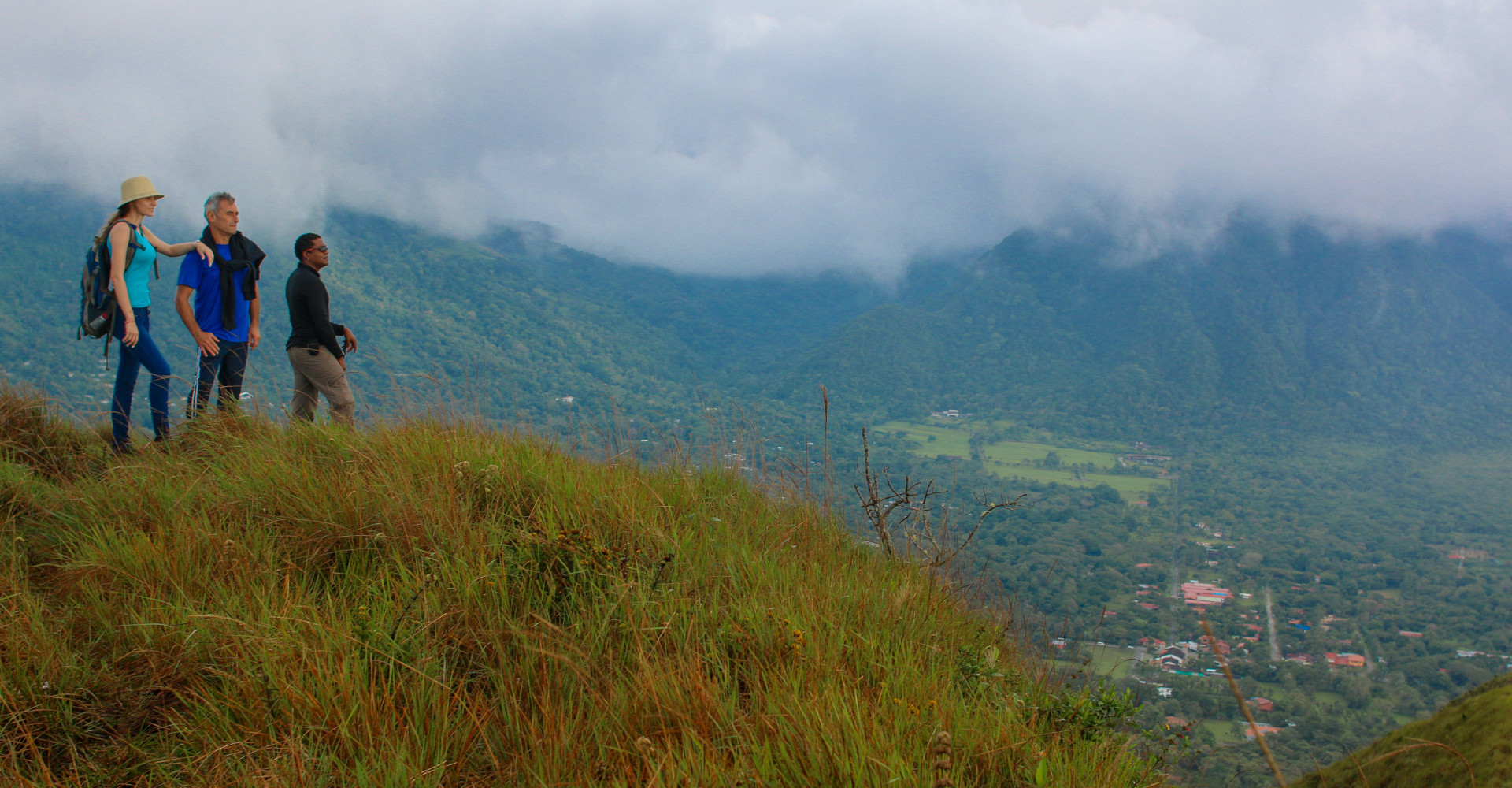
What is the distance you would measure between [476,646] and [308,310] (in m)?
4.14

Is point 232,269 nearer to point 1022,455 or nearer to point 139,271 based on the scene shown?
point 139,271

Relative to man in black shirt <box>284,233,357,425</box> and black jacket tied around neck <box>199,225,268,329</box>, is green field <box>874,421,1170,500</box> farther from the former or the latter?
black jacket tied around neck <box>199,225,268,329</box>

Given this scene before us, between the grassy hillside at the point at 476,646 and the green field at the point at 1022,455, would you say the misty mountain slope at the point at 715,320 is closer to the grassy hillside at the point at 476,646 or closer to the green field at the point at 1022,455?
the green field at the point at 1022,455

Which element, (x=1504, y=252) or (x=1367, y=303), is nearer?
(x=1367, y=303)

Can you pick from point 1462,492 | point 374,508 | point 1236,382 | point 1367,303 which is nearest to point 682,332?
point 1236,382

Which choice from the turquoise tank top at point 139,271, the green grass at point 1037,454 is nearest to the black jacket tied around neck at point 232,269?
the turquoise tank top at point 139,271

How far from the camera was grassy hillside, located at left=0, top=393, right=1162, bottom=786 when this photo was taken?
2.08 metres

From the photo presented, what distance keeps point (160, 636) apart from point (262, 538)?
704mm

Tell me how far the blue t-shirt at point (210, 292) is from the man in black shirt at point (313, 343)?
21.2 inches

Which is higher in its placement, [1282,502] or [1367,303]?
[1367,303]

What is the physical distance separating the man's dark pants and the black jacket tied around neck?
23cm

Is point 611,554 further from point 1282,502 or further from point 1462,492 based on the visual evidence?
point 1462,492

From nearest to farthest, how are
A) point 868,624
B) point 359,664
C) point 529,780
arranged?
1. point 529,780
2. point 359,664
3. point 868,624

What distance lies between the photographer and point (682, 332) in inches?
5202
